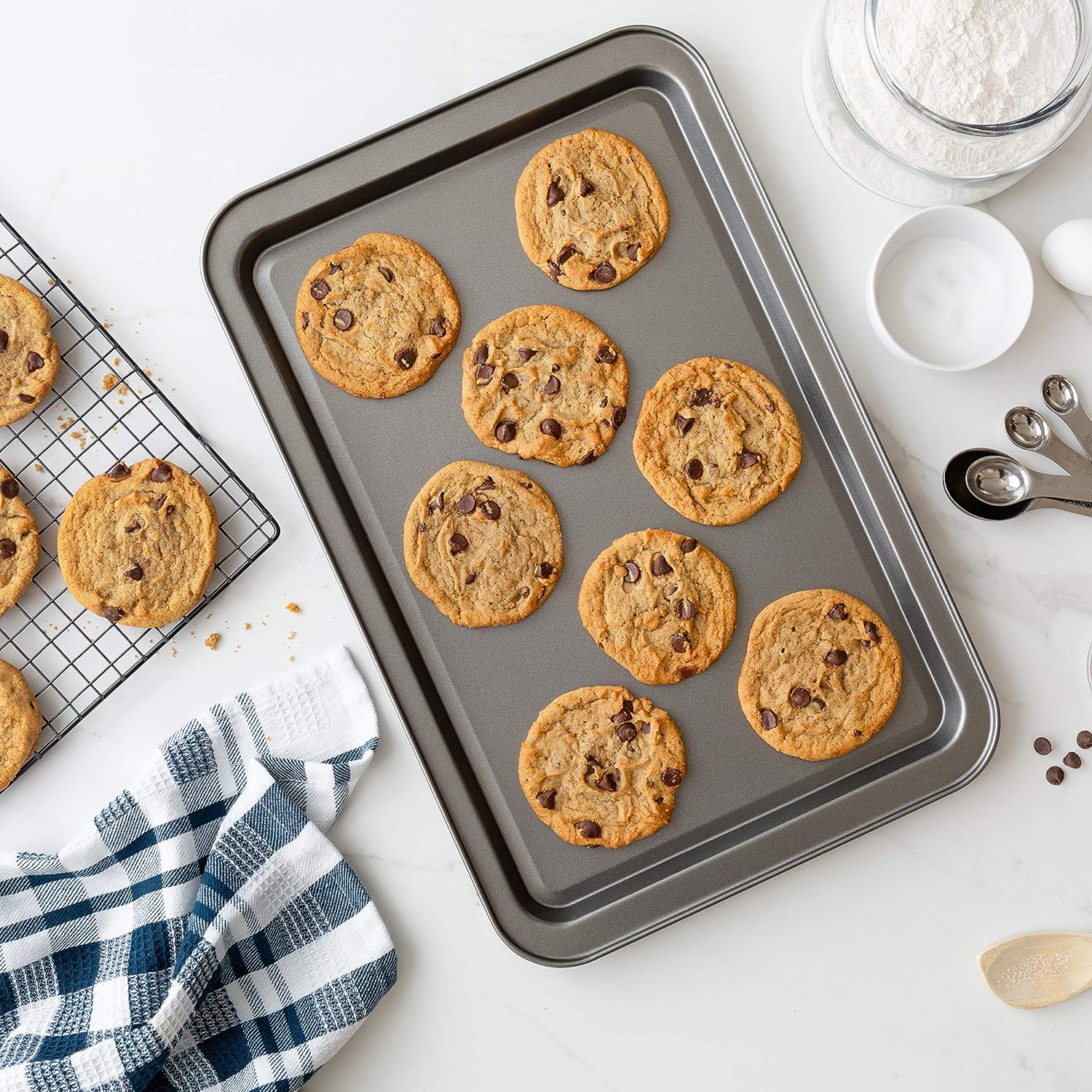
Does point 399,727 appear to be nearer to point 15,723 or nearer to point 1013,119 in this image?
point 15,723

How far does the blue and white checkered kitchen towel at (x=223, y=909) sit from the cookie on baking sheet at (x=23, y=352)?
780 millimetres

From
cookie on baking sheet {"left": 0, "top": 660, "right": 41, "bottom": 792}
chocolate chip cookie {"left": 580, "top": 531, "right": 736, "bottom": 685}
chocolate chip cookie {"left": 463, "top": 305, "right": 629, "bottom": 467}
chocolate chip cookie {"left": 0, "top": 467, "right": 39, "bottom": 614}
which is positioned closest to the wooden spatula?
chocolate chip cookie {"left": 580, "top": 531, "right": 736, "bottom": 685}

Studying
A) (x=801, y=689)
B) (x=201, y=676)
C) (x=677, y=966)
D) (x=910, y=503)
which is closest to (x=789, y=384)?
(x=910, y=503)

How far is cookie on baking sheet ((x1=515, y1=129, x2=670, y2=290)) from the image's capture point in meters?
1.88

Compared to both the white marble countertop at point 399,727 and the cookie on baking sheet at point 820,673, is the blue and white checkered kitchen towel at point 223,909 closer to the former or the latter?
the white marble countertop at point 399,727

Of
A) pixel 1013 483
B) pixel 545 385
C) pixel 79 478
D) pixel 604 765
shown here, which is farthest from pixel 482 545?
pixel 1013 483

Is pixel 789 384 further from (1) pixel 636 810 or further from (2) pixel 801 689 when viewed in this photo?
(1) pixel 636 810

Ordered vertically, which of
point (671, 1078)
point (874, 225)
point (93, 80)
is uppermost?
point (93, 80)

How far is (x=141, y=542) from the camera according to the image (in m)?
1.86

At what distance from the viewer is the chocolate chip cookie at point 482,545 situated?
1.86 meters

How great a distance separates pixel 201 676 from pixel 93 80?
1.36 m

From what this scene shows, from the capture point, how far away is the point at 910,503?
194cm

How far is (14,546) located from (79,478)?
0.20 meters

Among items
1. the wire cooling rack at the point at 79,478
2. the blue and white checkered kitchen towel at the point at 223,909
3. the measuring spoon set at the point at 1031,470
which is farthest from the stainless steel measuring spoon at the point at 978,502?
the wire cooling rack at the point at 79,478
